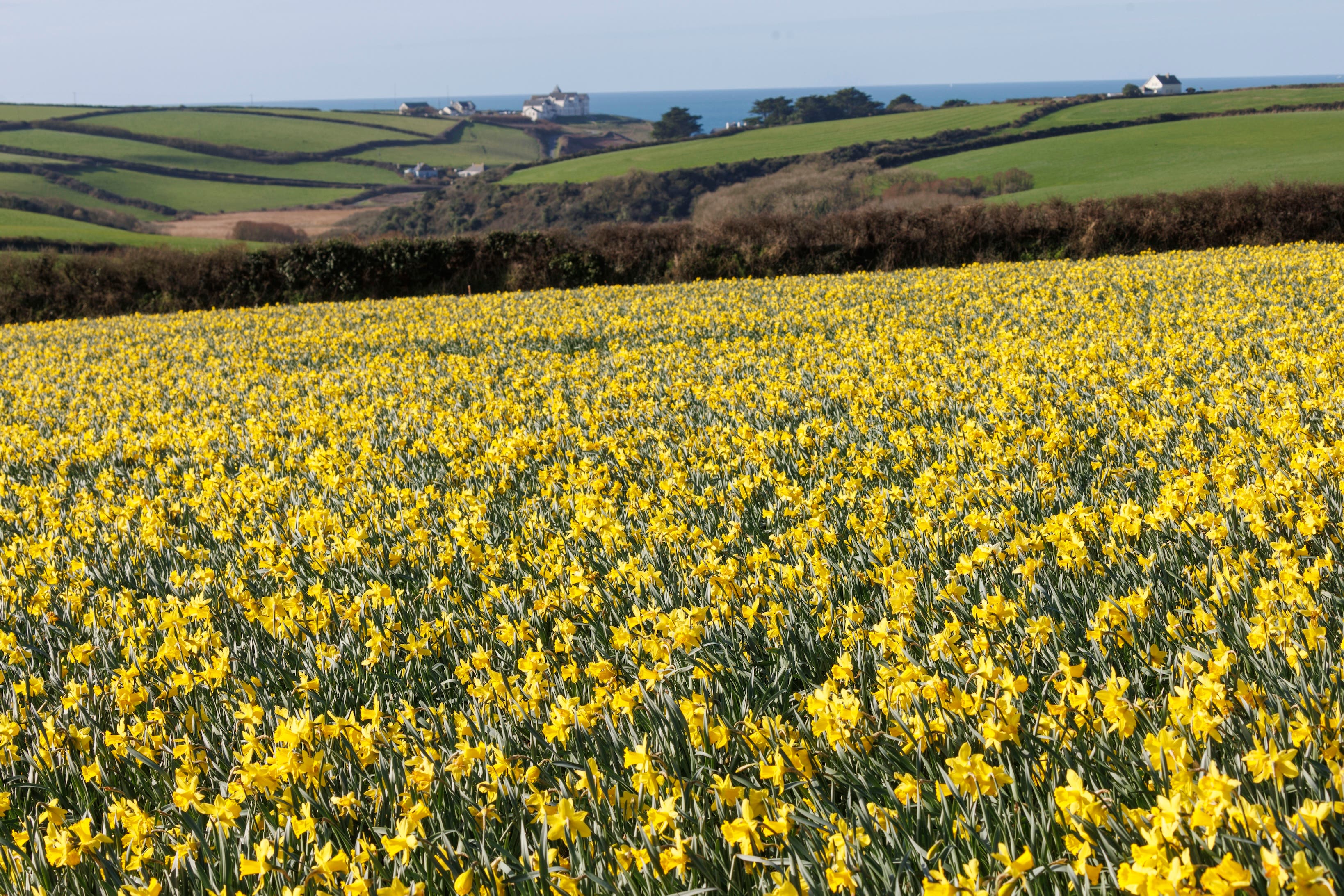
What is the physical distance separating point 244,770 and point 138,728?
77 cm

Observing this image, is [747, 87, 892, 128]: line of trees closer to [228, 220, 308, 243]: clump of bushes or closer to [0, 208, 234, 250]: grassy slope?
[228, 220, 308, 243]: clump of bushes

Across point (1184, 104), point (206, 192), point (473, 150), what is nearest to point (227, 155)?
point (206, 192)

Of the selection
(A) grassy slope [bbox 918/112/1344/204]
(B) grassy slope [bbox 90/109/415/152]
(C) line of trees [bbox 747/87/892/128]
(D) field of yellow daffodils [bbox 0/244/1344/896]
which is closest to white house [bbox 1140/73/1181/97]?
(C) line of trees [bbox 747/87/892/128]

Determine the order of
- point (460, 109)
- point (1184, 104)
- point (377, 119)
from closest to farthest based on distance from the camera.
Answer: point (1184, 104)
point (377, 119)
point (460, 109)

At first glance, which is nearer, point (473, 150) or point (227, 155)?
point (227, 155)

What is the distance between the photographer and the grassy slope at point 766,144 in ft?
230

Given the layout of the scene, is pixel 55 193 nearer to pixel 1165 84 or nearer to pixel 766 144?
pixel 766 144

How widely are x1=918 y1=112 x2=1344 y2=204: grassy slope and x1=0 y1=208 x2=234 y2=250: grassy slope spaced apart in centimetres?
4252

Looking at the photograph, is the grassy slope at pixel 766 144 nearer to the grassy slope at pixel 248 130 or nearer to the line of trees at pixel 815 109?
the line of trees at pixel 815 109

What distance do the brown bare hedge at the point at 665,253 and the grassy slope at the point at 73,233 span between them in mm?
14625

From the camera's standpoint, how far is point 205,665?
3.08m

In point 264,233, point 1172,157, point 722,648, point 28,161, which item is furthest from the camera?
point 28,161

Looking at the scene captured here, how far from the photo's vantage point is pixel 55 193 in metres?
71.2

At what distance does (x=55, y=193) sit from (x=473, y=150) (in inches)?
2182
